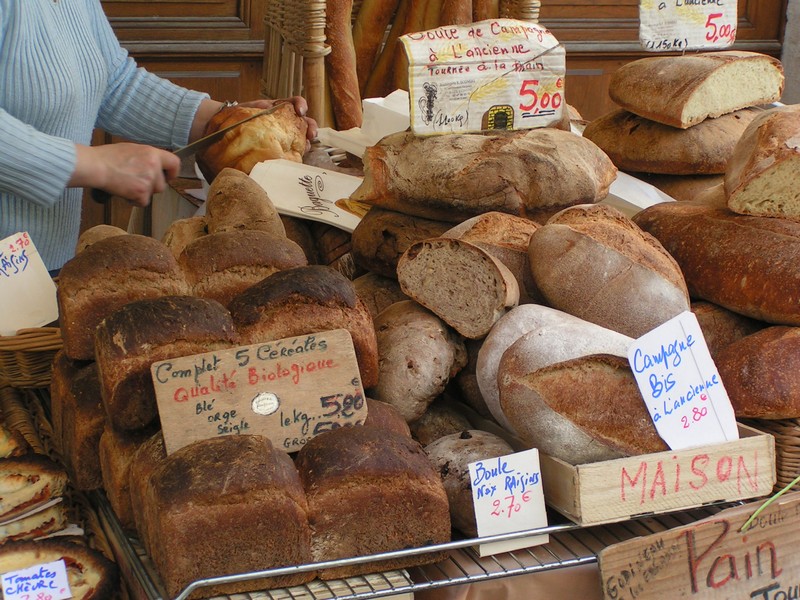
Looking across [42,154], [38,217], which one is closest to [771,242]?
[42,154]

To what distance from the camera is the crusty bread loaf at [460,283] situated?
1304 millimetres

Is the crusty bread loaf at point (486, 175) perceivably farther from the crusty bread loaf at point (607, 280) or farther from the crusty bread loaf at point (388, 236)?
the crusty bread loaf at point (607, 280)

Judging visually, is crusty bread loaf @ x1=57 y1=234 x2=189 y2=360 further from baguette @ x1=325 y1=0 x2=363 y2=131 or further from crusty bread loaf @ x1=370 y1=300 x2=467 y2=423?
baguette @ x1=325 y1=0 x2=363 y2=131

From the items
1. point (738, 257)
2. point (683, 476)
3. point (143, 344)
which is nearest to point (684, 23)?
point (738, 257)

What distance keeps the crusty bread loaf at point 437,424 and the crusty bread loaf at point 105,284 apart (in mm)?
405

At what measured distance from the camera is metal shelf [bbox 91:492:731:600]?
0.96 meters

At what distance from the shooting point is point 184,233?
1.61m

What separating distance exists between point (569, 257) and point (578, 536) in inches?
16.4

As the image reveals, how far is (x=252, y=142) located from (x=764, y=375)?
1346 millimetres

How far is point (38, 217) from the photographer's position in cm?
216

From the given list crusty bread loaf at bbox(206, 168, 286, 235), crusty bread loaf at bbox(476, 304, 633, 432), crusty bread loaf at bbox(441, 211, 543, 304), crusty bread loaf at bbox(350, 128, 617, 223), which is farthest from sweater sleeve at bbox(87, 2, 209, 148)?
crusty bread loaf at bbox(476, 304, 633, 432)

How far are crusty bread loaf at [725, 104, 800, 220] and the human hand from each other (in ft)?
3.93

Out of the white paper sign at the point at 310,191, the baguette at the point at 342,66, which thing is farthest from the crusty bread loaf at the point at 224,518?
the baguette at the point at 342,66

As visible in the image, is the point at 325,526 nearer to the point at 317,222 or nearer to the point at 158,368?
the point at 158,368
